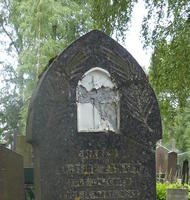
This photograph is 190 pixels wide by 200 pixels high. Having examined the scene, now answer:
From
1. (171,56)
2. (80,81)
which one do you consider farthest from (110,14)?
(80,81)

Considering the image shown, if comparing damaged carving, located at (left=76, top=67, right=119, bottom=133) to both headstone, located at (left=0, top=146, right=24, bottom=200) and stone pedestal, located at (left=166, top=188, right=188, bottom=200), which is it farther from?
stone pedestal, located at (left=166, top=188, right=188, bottom=200)

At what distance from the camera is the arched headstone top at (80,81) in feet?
16.1

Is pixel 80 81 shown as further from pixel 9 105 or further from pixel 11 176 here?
pixel 9 105

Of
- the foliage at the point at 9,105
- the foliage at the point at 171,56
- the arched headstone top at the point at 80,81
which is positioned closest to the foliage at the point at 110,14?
the foliage at the point at 171,56

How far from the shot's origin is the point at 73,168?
16.1ft

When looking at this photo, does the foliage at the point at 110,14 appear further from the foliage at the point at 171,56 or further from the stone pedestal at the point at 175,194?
the stone pedestal at the point at 175,194

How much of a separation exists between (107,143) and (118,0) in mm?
4196

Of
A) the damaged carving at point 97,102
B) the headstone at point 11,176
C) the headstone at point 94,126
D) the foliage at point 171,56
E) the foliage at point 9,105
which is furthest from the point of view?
the foliage at point 9,105

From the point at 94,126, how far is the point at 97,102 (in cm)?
25

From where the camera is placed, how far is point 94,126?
511 cm

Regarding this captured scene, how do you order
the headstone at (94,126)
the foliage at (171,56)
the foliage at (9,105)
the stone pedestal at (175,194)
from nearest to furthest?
1. the headstone at (94,126)
2. the foliage at (171,56)
3. the stone pedestal at (175,194)
4. the foliage at (9,105)

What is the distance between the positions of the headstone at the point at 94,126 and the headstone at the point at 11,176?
1.03 metres

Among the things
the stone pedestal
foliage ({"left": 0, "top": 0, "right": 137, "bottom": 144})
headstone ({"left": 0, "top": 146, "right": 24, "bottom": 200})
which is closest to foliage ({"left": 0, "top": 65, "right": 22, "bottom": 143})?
foliage ({"left": 0, "top": 0, "right": 137, "bottom": 144})

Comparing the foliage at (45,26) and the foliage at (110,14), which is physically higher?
the foliage at (45,26)
